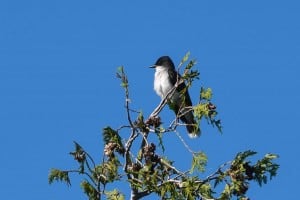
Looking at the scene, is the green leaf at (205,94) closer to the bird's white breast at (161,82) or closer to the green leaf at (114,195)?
the green leaf at (114,195)

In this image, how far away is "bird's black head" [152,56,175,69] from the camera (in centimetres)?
1656

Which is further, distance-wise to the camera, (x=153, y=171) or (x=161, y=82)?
(x=161, y=82)

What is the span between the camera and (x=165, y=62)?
1666 cm

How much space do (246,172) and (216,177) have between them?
315 millimetres

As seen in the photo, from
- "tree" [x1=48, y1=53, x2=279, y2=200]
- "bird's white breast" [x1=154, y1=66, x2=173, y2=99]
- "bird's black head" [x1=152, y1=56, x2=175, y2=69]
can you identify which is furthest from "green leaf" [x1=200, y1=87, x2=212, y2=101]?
"bird's black head" [x1=152, y1=56, x2=175, y2=69]

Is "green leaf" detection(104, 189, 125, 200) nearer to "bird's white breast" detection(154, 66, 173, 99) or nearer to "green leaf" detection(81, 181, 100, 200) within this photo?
"green leaf" detection(81, 181, 100, 200)

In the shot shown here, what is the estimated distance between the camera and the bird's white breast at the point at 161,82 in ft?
→ 51.1

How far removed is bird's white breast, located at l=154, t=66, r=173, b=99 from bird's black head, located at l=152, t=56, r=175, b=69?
18 centimetres

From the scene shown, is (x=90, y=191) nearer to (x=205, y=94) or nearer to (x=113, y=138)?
(x=113, y=138)

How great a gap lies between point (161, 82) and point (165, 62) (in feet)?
3.00

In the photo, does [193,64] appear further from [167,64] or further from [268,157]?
[167,64]

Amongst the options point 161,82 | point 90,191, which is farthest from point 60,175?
point 161,82

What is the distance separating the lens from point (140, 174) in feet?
26.9

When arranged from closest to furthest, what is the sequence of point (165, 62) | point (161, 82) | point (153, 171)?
point (153, 171), point (161, 82), point (165, 62)
